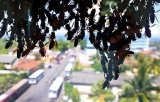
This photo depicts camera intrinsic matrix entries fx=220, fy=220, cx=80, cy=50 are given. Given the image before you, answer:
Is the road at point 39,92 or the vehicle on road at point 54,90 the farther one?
the vehicle on road at point 54,90

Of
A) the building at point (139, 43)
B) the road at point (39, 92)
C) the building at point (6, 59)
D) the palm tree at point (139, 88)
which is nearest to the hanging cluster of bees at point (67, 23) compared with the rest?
the building at point (139, 43)

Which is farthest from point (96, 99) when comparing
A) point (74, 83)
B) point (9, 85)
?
point (9, 85)

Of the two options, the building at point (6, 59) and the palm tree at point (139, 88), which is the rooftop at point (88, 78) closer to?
the building at point (6, 59)

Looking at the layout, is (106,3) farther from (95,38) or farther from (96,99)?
(96,99)

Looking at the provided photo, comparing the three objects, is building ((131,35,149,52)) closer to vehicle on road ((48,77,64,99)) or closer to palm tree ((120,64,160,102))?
vehicle on road ((48,77,64,99))

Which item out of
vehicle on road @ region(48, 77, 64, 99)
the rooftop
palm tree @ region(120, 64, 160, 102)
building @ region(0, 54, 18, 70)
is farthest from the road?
palm tree @ region(120, 64, 160, 102)
